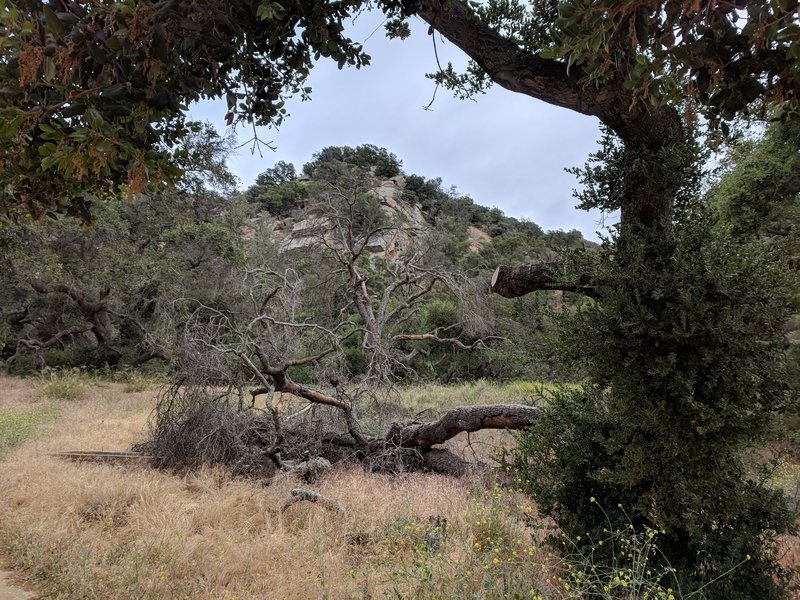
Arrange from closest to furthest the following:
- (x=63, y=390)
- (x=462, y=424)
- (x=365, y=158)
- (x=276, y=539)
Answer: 1. (x=276, y=539)
2. (x=462, y=424)
3. (x=63, y=390)
4. (x=365, y=158)

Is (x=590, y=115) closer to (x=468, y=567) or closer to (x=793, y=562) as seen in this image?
(x=468, y=567)

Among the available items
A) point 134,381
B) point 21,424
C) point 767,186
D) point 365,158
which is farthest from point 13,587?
point 365,158

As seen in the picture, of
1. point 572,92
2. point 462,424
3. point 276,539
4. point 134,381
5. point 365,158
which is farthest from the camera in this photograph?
point 365,158

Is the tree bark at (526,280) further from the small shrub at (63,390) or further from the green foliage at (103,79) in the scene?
the small shrub at (63,390)

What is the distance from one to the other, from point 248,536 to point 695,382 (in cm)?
390

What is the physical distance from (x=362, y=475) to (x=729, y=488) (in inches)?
196

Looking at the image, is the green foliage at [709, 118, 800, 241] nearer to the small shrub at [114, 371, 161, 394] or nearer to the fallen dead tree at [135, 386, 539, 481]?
the fallen dead tree at [135, 386, 539, 481]

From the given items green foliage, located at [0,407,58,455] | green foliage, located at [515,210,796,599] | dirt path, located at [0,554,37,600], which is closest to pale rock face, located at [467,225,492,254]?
green foliage, located at [0,407,58,455]

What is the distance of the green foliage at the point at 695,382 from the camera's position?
9.73ft

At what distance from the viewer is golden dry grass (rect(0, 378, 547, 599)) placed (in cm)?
302

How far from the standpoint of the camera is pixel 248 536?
4.27 meters

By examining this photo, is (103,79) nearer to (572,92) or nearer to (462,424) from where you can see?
(572,92)

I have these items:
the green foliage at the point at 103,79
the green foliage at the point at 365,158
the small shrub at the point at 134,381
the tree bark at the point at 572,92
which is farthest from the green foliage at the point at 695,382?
the green foliage at the point at 365,158

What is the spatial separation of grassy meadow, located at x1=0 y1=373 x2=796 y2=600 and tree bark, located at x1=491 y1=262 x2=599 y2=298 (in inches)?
46.8
